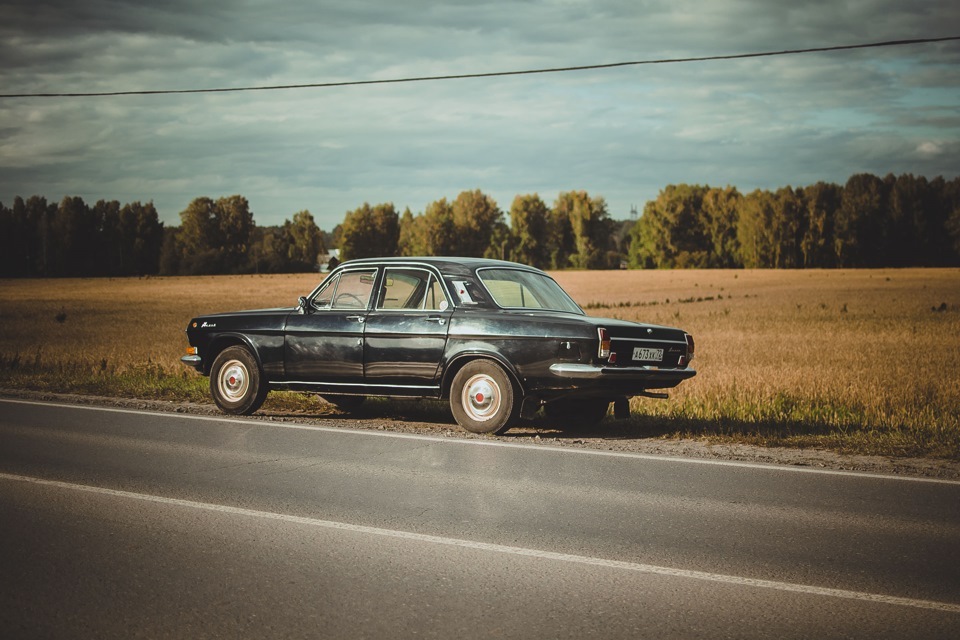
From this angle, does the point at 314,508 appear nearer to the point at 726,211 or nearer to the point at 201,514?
the point at 201,514

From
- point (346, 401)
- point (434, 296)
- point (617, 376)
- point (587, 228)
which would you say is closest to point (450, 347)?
point (434, 296)

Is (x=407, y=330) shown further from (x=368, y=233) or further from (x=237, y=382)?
(x=368, y=233)

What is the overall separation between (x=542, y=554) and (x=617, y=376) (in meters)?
4.25

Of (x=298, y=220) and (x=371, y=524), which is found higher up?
(x=298, y=220)

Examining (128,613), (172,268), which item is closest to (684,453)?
(128,613)

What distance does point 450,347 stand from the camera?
978cm

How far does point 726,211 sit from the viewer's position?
11319 centimetres

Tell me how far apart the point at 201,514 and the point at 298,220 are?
129860 mm

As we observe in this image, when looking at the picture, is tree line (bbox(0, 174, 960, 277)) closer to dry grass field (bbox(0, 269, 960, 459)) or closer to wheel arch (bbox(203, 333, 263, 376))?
dry grass field (bbox(0, 269, 960, 459))

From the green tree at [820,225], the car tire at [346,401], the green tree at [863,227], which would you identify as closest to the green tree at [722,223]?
the green tree at [820,225]

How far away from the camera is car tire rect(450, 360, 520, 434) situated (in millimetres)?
9445

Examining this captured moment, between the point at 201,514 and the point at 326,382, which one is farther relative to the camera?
the point at 326,382

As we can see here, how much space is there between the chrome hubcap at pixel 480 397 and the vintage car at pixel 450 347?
0.03 ft

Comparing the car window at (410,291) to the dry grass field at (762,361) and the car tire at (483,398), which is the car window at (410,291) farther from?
the dry grass field at (762,361)
